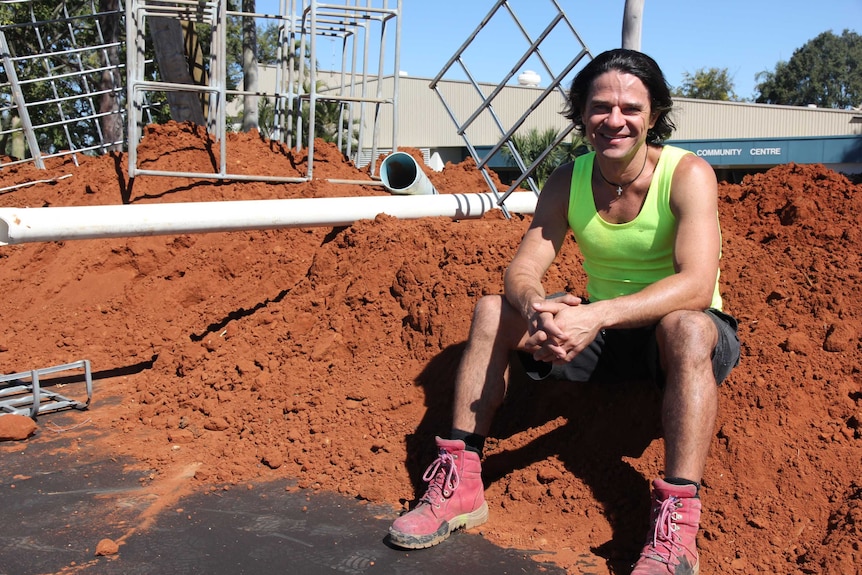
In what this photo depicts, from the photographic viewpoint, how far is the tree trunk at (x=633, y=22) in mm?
4809

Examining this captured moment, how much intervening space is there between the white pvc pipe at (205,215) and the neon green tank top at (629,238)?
2.19 m

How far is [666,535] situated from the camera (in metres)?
2.56

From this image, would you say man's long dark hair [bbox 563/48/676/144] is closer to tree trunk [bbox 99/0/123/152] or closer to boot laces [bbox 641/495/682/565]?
boot laces [bbox 641/495/682/565]

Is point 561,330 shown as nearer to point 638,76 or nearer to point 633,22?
point 638,76

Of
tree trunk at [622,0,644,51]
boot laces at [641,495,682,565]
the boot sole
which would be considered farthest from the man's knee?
tree trunk at [622,0,644,51]

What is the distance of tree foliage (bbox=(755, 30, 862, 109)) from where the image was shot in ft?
220

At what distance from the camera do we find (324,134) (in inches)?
873

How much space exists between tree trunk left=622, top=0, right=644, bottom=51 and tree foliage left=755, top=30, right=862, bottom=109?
69.0 m

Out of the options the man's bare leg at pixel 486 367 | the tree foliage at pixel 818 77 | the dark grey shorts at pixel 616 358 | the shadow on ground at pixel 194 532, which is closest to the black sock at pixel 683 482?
the dark grey shorts at pixel 616 358

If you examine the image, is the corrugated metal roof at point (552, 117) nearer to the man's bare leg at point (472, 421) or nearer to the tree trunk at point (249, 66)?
the tree trunk at point (249, 66)

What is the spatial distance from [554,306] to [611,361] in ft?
1.62

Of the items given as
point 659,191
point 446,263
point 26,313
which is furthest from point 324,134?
point 659,191

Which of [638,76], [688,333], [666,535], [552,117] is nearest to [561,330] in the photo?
[688,333]

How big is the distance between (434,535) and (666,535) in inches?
31.5
